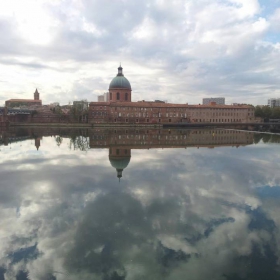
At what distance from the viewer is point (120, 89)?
8781 cm

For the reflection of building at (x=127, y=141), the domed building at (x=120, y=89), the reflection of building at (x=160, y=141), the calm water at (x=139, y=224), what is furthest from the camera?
the domed building at (x=120, y=89)

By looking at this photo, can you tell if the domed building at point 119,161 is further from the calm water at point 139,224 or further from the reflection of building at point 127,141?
the calm water at point 139,224

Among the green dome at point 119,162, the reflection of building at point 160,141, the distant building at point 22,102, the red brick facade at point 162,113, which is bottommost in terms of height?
the reflection of building at point 160,141

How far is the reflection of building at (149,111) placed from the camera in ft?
268

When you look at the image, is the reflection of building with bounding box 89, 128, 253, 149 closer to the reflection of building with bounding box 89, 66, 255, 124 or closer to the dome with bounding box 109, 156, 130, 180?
the dome with bounding box 109, 156, 130, 180

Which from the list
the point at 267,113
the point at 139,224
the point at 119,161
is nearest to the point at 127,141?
the point at 119,161

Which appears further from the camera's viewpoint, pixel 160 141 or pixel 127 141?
pixel 160 141

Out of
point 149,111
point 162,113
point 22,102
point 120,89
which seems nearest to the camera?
point 149,111

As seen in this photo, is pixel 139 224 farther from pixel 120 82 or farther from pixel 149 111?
pixel 120 82

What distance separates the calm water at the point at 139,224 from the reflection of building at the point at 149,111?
6310cm

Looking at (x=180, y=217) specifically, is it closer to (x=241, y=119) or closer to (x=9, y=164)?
(x=9, y=164)

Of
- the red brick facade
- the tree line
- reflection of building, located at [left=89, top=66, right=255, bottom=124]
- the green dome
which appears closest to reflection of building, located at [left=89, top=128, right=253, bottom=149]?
the green dome

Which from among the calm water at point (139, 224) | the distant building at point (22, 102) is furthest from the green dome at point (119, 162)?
the distant building at point (22, 102)

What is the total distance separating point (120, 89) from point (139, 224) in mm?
79998
